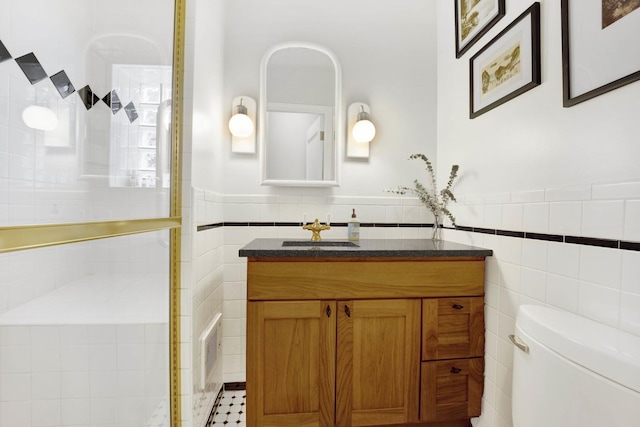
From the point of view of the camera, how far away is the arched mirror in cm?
172

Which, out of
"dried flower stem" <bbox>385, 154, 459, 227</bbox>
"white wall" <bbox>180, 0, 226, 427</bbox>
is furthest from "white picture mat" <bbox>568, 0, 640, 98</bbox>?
"white wall" <bbox>180, 0, 226, 427</bbox>

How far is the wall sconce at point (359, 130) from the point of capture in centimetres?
176

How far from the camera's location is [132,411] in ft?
3.10

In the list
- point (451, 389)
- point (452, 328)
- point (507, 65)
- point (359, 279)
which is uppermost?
point (507, 65)

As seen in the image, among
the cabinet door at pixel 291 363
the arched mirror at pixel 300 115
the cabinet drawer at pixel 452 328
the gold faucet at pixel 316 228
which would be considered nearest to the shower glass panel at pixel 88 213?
the cabinet door at pixel 291 363

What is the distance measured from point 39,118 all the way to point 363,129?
1.49 metres

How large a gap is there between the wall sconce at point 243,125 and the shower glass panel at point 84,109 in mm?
544

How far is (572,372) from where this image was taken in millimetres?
716

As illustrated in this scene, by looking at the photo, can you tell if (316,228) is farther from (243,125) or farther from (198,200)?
(243,125)

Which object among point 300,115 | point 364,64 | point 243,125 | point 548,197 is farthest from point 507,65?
point 243,125

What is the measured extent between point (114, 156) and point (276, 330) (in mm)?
893

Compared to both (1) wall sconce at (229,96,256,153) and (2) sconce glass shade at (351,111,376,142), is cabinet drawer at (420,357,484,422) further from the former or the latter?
(1) wall sconce at (229,96,256,153)

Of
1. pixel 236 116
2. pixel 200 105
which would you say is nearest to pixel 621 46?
pixel 200 105

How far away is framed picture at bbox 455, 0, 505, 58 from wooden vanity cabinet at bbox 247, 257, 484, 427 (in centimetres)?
115
